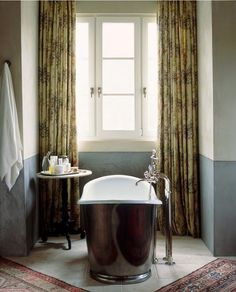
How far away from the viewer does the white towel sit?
357 cm

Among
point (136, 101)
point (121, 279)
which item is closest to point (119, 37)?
point (136, 101)

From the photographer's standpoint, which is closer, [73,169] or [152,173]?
[152,173]

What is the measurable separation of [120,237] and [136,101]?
6.75 ft

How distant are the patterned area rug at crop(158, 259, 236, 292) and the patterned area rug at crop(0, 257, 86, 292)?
0.81 m

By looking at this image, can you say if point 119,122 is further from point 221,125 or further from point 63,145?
point 221,125

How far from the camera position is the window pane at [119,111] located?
15.5 ft

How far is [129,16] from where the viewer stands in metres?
4.66

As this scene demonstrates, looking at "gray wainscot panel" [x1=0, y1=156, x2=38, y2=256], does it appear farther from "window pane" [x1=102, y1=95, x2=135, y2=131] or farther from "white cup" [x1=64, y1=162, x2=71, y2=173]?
"window pane" [x1=102, y1=95, x2=135, y2=131]

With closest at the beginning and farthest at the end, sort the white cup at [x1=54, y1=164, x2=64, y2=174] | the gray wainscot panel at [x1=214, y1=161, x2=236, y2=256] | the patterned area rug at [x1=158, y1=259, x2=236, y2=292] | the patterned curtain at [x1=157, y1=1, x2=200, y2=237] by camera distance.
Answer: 1. the patterned area rug at [x1=158, y1=259, x2=236, y2=292]
2. the gray wainscot panel at [x1=214, y1=161, x2=236, y2=256]
3. the white cup at [x1=54, y1=164, x2=64, y2=174]
4. the patterned curtain at [x1=157, y1=1, x2=200, y2=237]

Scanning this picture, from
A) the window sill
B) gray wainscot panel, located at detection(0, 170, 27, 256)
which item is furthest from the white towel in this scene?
the window sill

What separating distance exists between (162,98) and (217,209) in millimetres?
1482

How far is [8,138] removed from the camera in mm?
3600

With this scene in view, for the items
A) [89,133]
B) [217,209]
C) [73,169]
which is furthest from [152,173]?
[89,133]

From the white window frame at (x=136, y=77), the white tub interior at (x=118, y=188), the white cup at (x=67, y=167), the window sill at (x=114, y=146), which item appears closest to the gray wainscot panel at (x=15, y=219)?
the white cup at (x=67, y=167)
